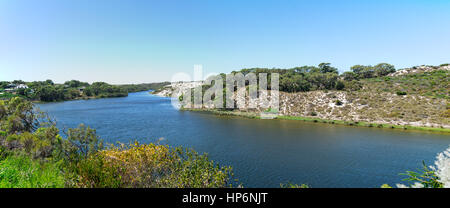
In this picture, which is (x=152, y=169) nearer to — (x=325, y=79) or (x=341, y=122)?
(x=341, y=122)

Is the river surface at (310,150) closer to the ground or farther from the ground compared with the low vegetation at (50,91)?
closer to the ground

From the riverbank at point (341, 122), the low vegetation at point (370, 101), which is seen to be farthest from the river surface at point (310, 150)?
the low vegetation at point (370, 101)

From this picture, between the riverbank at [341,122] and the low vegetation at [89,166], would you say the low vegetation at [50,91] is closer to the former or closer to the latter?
the low vegetation at [89,166]

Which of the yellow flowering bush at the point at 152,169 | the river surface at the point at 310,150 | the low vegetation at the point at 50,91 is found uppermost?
the low vegetation at the point at 50,91

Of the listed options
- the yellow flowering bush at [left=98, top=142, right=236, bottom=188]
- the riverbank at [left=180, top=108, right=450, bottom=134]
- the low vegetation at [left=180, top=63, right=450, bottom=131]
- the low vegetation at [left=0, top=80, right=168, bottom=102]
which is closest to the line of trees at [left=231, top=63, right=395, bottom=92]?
the low vegetation at [left=180, top=63, right=450, bottom=131]

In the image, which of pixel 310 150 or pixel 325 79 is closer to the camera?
pixel 310 150

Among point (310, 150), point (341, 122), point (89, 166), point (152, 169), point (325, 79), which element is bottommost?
point (310, 150)

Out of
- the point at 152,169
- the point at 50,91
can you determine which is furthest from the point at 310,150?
the point at 50,91

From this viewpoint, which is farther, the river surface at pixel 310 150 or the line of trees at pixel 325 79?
the line of trees at pixel 325 79

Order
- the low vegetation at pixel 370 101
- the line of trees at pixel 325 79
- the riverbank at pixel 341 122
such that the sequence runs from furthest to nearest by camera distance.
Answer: the line of trees at pixel 325 79 < the low vegetation at pixel 370 101 < the riverbank at pixel 341 122

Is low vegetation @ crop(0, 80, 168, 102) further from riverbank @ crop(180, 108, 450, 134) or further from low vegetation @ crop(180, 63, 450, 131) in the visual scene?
riverbank @ crop(180, 108, 450, 134)

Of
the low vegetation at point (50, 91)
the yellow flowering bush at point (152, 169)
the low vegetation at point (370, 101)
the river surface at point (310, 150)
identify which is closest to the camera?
the yellow flowering bush at point (152, 169)

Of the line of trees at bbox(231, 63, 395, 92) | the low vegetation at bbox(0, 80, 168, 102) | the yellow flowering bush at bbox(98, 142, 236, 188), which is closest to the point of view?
the yellow flowering bush at bbox(98, 142, 236, 188)

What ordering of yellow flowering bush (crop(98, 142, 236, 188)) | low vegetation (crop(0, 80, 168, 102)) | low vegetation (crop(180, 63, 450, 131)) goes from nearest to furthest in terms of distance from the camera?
yellow flowering bush (crop(98, 142, 236, 188)), low vegetation (crop(180, 63, 450, 131)), low vegetation (crop(0, 80, 168, 102))
